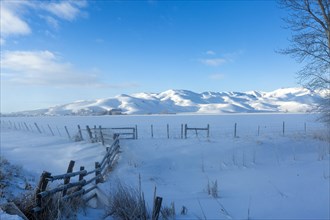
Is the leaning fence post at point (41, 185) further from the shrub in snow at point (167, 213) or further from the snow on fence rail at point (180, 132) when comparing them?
the snow on fence rail at point (180, 132)

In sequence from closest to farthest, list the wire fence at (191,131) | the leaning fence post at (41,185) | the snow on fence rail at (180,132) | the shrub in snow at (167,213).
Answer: the leaning fence post at (41,185) < the shrub in snow at (167,213) < the snow on fence rail at (180,132) < the wire fence at (191,131)

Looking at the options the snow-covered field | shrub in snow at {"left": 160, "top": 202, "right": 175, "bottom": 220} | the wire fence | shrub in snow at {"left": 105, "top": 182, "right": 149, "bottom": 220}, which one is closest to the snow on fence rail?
the wire fence

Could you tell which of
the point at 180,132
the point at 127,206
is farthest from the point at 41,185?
the point at 180,132

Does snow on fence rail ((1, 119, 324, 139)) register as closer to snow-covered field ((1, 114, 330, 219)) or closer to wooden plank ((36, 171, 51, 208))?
snow-covered field ((1, 114, 330, 219))

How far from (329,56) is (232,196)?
32.0ft

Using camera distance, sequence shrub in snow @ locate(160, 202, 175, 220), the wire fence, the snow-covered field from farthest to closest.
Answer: the wire fence < the snow-covered field < shrub in snow @ locate(160, 202, 175, 220)

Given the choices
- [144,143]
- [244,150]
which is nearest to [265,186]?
[244,150]

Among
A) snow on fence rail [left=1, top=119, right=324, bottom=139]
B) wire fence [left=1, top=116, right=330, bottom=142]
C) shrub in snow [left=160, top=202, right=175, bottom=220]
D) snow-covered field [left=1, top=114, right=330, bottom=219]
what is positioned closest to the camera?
shrub in snow [left=160, top=202, right=175, bottom=220]

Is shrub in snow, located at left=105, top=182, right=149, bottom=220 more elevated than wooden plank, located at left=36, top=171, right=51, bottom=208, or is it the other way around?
wooden plank, located at left=36, top=171, right=51, bottom=208

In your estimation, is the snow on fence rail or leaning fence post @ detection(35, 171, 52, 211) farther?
the snow on fence rail

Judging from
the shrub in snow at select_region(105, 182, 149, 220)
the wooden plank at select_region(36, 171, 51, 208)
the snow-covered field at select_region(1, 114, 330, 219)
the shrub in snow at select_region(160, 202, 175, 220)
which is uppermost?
the wooden plank at select_region(36, 171, 51, 208)

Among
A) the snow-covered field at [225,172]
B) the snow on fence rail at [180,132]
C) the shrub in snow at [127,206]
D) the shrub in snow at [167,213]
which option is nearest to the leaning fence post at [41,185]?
the snow-covered field at [225,172]

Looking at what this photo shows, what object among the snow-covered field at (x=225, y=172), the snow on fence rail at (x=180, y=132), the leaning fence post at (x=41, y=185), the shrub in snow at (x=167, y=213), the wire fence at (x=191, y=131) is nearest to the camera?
the leaning fence post at (x=41, y=185)

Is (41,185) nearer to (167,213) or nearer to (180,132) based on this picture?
(167,213)
